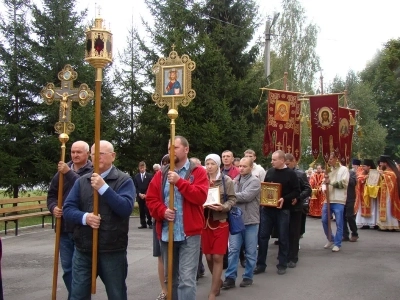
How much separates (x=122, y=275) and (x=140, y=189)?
11015mm

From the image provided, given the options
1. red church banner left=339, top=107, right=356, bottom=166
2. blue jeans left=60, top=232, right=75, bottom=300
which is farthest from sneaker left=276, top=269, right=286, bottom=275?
red church banner left=339, top=107, right=356, bottom=166

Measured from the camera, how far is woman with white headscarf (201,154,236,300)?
6.78 meters

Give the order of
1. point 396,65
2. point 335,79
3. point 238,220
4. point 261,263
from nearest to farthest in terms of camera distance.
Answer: point 238,220 < point 261,263 < point 396,65 < point 335,79

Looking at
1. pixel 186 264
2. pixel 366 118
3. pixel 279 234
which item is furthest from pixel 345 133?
pixel 366 118

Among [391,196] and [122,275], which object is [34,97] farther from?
[122,275]

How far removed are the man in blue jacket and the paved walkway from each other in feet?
7.93

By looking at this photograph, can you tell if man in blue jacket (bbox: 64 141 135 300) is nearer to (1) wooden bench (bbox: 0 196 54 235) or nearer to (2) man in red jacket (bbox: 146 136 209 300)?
(2) man in red jacket (bbox: 146 136 209 300)

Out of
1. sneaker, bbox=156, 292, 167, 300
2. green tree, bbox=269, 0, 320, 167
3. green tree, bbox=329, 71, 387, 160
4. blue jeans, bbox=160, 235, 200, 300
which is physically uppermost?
green tree, bbox=269, 0, 320, 167

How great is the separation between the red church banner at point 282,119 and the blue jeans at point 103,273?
10.3 metres

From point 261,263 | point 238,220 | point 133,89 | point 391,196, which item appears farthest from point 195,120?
point 238,220

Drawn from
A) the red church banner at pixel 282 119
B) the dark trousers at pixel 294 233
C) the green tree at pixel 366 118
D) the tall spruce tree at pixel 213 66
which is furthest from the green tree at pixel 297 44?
the dark trousers at pixel 294 233

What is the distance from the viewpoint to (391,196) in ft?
51.8

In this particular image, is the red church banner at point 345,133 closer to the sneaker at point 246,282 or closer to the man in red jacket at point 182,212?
the sneaker at point 246,282

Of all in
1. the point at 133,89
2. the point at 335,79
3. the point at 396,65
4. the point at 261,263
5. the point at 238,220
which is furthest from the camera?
the point at 335,79
